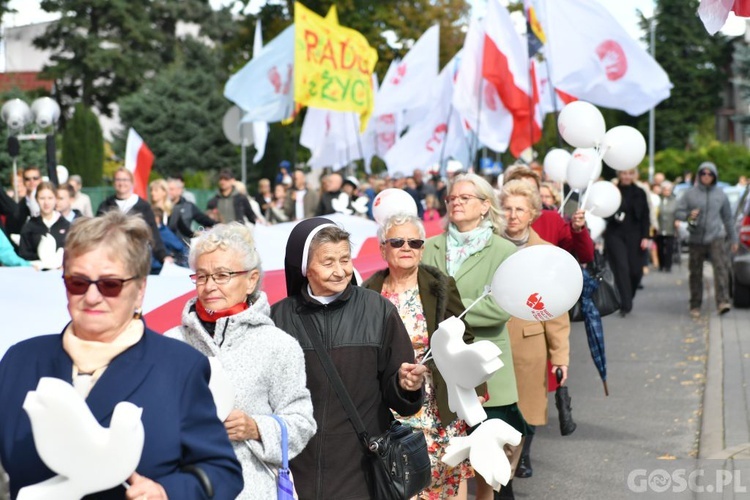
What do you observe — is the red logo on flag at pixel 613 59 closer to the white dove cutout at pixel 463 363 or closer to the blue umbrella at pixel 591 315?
the blue umbrella at pixel 591 315

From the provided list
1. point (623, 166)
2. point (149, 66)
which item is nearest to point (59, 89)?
point (149, 66)

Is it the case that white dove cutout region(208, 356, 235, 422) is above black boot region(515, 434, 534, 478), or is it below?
above

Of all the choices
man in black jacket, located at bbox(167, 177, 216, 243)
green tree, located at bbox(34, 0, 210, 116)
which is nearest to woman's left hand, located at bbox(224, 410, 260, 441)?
man in black jacket, located at bbox(167, 177, 216, 243)

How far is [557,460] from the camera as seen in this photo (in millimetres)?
8531

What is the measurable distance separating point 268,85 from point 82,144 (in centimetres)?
1816

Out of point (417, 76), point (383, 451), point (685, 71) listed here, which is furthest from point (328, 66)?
point (685, 71)

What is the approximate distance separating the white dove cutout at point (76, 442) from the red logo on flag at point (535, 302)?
253cm

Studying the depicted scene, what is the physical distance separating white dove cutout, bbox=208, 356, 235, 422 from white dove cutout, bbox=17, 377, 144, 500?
0.46m

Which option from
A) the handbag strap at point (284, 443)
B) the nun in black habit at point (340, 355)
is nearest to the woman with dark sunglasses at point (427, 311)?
the nun in black habit at point (340, 355)

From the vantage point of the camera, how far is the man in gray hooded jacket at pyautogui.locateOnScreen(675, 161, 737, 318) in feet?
53.3

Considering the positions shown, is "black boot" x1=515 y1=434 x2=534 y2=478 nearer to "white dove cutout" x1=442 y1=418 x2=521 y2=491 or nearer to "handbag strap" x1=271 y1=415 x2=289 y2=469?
"white dove cutout" x1=442 y1=418 x2=521 y2=491

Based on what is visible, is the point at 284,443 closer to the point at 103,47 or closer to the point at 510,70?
the point at 510,70

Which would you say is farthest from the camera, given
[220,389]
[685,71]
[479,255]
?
[685,71]

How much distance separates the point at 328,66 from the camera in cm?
2025
